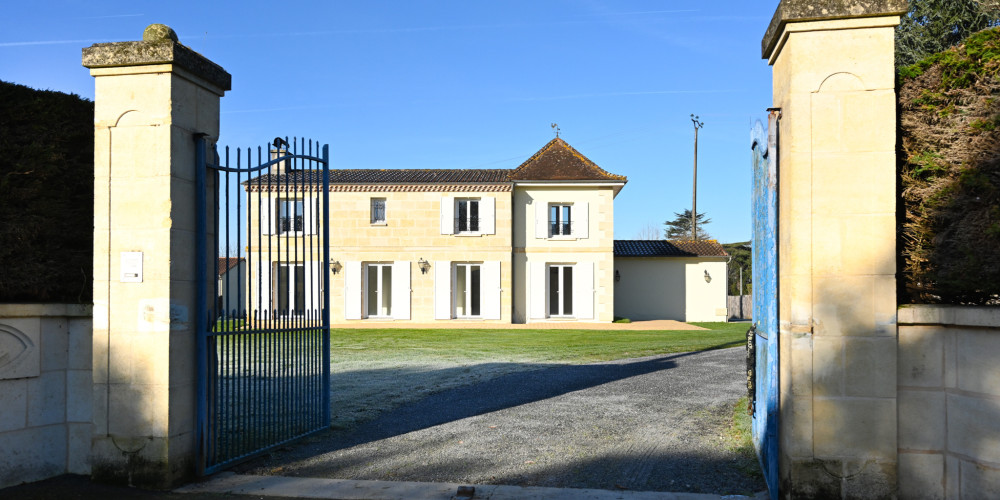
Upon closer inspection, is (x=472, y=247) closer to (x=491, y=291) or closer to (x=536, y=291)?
(x=491, y=291)

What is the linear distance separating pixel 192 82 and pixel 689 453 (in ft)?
15.2

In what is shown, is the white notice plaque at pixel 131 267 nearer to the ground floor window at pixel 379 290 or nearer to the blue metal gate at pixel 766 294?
the blue metal gate at pixel 766 294

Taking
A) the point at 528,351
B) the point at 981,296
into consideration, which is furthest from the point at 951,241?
the point at 528,351

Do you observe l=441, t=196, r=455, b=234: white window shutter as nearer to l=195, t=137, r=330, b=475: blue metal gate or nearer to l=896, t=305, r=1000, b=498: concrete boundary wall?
l=195, t=137, r=330, b=475: blue metal gate

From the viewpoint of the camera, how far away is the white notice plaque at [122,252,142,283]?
4898 mm

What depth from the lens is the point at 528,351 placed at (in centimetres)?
1473

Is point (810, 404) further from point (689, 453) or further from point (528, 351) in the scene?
point (528, 351)

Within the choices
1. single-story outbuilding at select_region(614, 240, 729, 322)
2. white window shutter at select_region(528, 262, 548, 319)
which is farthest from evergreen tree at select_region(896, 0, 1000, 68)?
white window shutter at select_region(528, 262, 548, 319)

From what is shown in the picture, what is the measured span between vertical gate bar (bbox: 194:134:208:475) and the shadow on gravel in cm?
48

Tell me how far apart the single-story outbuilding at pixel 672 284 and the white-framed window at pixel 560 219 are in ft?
9.35

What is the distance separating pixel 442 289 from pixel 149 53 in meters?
19.9

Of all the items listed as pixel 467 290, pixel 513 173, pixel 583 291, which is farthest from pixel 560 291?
pixel 513 173

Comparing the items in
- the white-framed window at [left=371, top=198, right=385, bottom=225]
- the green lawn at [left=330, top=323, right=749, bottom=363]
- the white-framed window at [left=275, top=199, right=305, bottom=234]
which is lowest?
the green lawn at [left=330, top=323, right=749, bottom=363]

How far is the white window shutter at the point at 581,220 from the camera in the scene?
82.4 ft
